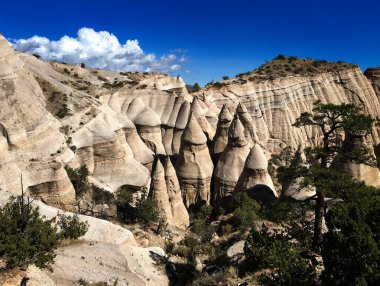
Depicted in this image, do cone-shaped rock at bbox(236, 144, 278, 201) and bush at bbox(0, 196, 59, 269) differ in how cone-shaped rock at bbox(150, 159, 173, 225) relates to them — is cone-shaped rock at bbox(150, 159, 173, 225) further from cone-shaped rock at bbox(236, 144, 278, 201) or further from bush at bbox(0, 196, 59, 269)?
bush at bbox(0, 196, 59, 269)

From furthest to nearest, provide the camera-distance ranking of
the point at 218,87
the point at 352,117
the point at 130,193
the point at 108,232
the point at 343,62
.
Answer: the point at 343,62 < the point at 218,87 < the point at 130,193 < the point at 108,232 < the point at 352,117

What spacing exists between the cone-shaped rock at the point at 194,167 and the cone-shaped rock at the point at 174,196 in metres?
2.52

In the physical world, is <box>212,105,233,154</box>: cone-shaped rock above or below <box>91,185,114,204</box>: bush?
above

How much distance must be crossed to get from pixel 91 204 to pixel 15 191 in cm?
529

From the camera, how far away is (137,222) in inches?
893

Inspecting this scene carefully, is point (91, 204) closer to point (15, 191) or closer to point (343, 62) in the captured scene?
point (15, 191)

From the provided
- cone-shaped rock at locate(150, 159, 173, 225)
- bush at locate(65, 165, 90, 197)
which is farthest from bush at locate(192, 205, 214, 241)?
bush at locate(65, 165, 90, 197)

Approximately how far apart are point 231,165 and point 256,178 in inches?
134

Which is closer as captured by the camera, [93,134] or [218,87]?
[93,134]

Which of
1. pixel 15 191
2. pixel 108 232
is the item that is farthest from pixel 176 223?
pixel 15 191

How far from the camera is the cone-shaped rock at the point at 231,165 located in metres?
27.9

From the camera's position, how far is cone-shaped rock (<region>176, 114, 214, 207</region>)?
2914cm

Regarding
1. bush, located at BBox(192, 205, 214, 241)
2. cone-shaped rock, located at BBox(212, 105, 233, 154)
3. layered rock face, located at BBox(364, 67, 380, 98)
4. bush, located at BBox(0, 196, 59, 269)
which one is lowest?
bush, located at BBox(192, 205, 214, 241)

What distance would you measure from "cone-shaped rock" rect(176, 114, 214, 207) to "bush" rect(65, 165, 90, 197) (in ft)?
28.3
